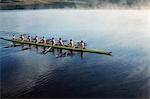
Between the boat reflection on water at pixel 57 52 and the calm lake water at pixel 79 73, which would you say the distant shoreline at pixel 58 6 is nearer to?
the calm lake water at pixel 79 73

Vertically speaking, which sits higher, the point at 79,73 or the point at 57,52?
the point at 57,52

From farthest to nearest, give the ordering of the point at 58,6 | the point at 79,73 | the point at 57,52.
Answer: the point at 58,6
the point at 57,52
the point at 79,73

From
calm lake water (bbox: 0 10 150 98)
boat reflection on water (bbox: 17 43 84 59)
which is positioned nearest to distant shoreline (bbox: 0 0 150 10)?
calm lake water (bbox: 0 10 150 98)

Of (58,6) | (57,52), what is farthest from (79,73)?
(58,6)

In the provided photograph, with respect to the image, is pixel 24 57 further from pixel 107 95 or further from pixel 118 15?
pixel 118 15

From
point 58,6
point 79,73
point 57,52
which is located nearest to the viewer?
point 79,73

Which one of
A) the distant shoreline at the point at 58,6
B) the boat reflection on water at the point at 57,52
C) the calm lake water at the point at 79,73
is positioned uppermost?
the distant shoreline at the point at 58,6

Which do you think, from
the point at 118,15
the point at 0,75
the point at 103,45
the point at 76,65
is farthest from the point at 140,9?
the point at 0,75

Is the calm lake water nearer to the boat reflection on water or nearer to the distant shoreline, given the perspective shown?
the boat reflection on water

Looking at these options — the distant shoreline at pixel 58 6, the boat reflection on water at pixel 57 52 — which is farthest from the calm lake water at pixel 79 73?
the distant shoreline at pixel 58 6

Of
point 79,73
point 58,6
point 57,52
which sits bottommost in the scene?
point 79,73

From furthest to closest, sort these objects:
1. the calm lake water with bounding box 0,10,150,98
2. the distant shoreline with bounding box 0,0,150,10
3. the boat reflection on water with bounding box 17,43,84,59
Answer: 1. the distant shoreline with bounding box 0,0,150,10
2. the boat reflection on water with bounding box 17,43,84,59
3. the calm lake water with bounding box 0,10,150,98

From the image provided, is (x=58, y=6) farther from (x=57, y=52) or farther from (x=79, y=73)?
(x=79, y=73)

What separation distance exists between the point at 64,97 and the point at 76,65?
875cm
